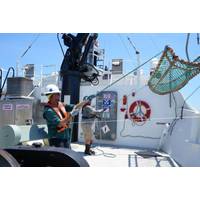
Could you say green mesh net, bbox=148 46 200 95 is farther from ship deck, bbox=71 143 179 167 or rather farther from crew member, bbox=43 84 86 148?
crew member, bbox=43 84 86 148

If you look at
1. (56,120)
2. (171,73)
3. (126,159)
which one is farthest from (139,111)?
(56,120)

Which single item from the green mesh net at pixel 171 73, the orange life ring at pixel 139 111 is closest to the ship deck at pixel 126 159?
the orange life ring at pixel 139 111

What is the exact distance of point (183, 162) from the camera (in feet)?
11.3

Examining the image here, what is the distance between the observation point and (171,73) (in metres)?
4.41

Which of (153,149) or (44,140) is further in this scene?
(153,149)

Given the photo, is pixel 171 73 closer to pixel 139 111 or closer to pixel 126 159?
pixel 139 111

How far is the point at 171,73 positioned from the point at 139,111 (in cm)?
155

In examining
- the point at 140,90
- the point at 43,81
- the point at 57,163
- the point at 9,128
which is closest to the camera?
the point at 57,163

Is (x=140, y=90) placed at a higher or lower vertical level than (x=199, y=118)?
higher

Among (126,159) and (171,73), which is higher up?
(171,73)

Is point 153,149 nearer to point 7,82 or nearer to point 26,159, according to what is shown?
point 26,159

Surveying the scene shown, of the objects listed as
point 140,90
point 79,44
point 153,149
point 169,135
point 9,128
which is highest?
point 79,44

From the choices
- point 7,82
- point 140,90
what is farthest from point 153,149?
point 7,82
